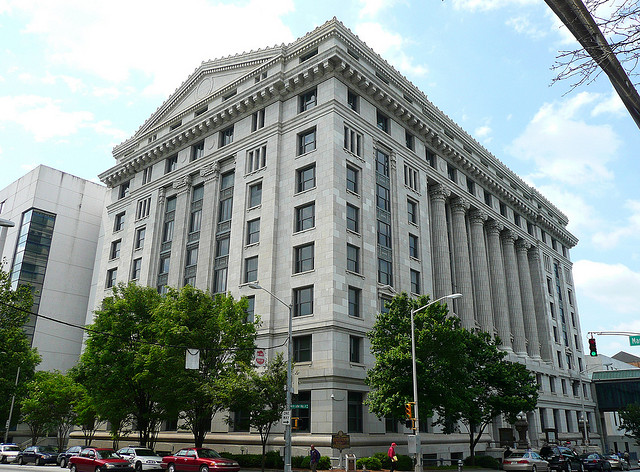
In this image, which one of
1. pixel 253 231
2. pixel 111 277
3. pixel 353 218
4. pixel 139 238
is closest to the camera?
pixel 353 218

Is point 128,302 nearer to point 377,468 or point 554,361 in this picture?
point 377,468

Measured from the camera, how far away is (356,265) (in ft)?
Result: 140

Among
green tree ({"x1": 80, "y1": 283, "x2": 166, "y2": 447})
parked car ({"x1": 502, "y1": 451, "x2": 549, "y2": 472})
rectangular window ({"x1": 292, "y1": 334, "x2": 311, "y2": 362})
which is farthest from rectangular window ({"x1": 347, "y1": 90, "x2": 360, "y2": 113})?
parked car ({"x1": 502, "y1": 451, "x2": 549, "y2": 472})

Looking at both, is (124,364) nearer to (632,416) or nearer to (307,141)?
(307,141)

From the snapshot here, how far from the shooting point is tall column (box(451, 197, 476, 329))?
55.6m

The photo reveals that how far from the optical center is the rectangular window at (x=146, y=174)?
62531mm

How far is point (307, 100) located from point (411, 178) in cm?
1332

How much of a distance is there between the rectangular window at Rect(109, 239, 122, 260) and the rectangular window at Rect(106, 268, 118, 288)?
69.8 inches

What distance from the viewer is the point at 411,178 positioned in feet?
173

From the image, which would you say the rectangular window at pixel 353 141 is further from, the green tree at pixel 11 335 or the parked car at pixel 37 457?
the parked car at pixel 37 457

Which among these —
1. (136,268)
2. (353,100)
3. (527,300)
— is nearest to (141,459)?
(136,268)

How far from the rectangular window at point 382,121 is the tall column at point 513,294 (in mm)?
29002

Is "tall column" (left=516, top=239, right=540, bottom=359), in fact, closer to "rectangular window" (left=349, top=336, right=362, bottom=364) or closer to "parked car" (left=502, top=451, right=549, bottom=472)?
"parked car" (left=502, top=451, right=549, bottom=472)

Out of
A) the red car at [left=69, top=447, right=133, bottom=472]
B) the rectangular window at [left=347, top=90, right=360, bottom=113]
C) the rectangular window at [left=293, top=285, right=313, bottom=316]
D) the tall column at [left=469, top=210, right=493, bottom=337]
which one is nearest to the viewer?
the red car at [left=69, top=447, right=133, bottom=472]
